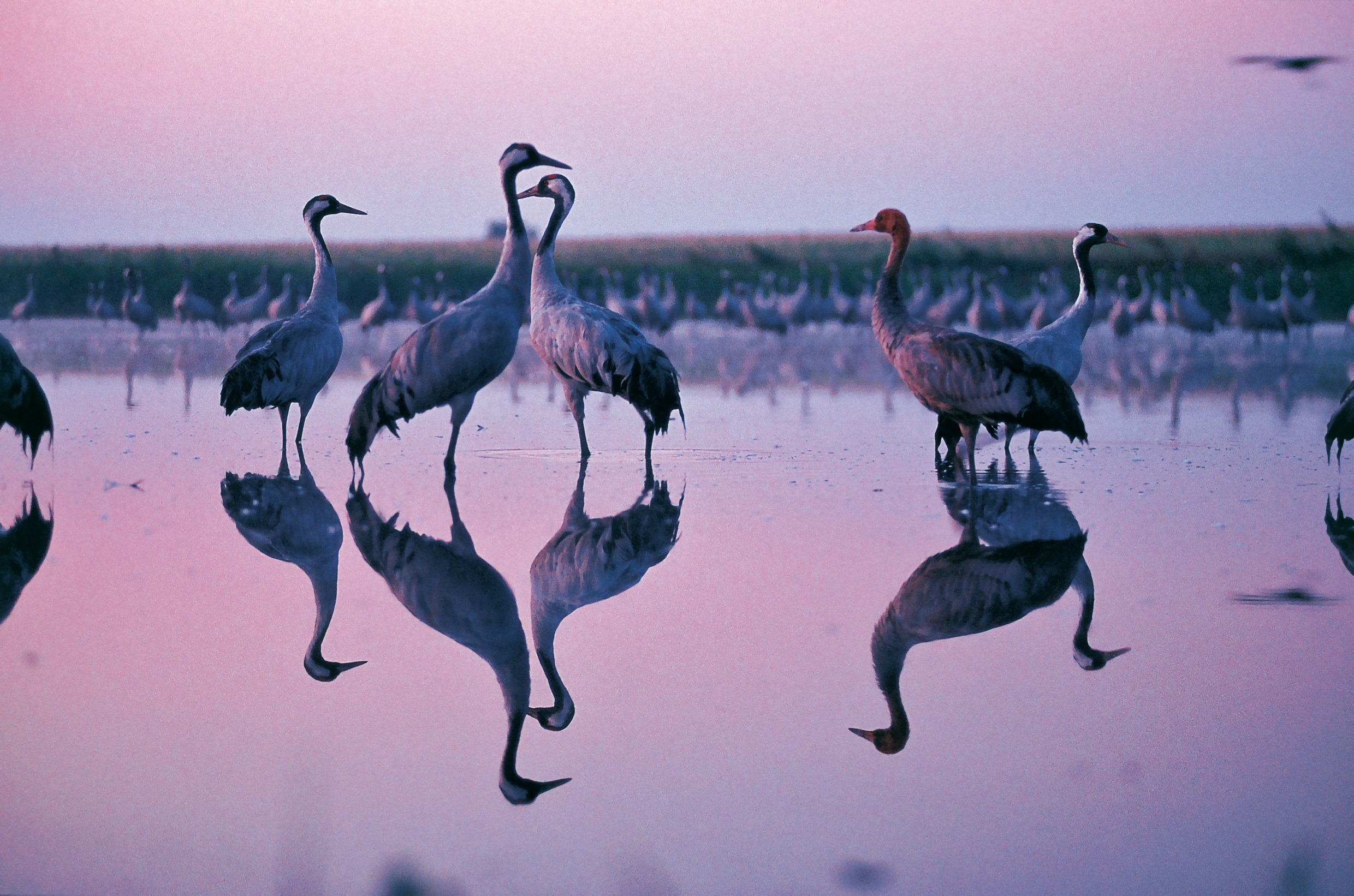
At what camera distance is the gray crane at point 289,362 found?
9.62 m

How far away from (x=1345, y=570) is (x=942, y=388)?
8.61ft

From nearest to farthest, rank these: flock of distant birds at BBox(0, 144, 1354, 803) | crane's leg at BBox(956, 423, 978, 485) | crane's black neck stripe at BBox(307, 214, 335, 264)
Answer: flock of distant birds at BBox(0, 144, 1354, 803) → crane's leg at BBox(956, 423, 978, 485) → crane's black neck stripe at BBox(307, 214, 335, 264)

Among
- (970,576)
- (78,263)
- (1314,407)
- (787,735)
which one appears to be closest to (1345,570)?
(970,576)

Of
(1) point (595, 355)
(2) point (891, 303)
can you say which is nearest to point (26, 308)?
(1) point (595, 355)

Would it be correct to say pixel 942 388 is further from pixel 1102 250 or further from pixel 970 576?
pixel 1102 250

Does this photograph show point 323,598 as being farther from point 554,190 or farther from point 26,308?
point 26,308

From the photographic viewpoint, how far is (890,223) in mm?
9562

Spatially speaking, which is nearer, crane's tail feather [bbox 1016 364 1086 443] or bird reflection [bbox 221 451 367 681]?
bird reflection [bbox 221 451 367 681]

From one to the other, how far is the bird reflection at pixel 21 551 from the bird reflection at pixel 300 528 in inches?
36.4

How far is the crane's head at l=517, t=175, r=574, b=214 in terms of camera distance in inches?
404

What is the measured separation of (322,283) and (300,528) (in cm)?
423

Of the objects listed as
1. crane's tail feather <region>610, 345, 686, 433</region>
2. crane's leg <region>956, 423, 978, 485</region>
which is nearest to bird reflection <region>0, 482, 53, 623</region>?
crane's tail feather <region>610, 345, 686, 433</region>

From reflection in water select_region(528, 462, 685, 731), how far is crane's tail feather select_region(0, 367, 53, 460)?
11.4 ft

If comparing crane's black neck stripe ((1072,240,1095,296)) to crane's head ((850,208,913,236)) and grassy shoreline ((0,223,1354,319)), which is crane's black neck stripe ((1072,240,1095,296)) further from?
grassy shoreline ((0,223,1354,319))
